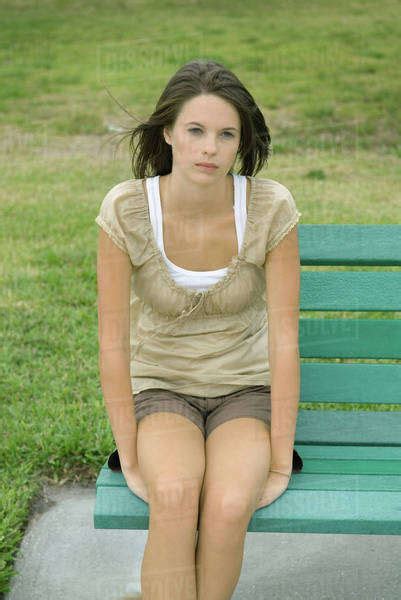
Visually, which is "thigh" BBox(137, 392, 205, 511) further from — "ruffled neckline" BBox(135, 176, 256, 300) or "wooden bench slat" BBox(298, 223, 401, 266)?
"wooden bench slat" BBox(298, 223, 401, 266)

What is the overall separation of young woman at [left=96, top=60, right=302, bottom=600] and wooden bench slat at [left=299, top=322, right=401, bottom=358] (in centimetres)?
19

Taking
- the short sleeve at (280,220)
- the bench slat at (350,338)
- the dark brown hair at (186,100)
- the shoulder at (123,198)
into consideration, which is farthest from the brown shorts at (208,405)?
the dark brown hair at (186,100)

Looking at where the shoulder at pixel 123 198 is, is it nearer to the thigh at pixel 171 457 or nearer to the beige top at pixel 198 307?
the beige top at pixel 198 307

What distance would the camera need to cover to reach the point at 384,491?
7.71 feet

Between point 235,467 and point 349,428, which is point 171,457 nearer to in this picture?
point 235,467

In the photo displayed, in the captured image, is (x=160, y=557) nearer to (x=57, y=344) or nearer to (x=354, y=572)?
(x=354, y=572)

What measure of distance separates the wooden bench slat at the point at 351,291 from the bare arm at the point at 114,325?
0.60 m

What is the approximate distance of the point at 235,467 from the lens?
2289mm

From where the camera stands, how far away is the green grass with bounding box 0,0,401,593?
370cm

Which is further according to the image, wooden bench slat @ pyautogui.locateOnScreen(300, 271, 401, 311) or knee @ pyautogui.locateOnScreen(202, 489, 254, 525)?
wooden bench slat @ pyautogui.locateOnScreen(300, 271, 401, 311)

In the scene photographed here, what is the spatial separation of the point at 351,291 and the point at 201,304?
20.4 inches

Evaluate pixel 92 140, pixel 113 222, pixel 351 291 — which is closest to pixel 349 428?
pixel 351 291

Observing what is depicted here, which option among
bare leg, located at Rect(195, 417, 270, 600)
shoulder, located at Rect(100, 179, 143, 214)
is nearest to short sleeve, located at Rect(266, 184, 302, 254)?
shoulder, located at Rect(100, 179, 143, 214)

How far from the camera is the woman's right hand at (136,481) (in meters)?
2.30
